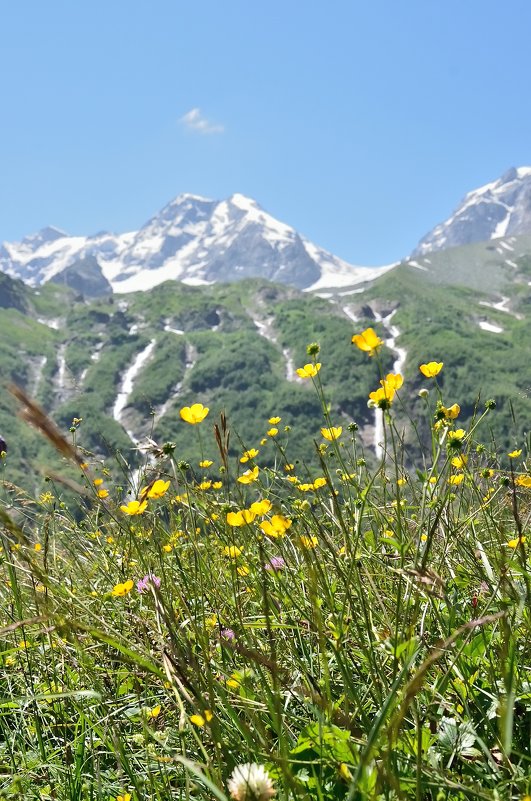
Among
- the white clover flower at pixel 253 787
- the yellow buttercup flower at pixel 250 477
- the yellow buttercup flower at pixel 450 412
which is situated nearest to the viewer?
the white clover flower at pixel 253 787

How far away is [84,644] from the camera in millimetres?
2918

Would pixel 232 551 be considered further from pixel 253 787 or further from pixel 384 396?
pixel 253 787

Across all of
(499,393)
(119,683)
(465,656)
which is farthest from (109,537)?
(499,393)

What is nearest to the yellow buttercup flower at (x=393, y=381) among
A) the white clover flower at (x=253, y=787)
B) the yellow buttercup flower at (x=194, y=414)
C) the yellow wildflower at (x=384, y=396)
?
the yellow wildflower at (x=384, y=396)

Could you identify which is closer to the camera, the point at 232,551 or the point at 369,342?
the point at 369,342

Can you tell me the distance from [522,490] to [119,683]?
2576 mm

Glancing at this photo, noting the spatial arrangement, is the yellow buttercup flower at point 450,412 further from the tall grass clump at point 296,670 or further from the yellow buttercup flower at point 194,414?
the yellow buttercup flower at point 194,414

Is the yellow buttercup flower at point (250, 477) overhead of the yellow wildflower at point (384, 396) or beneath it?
beneath

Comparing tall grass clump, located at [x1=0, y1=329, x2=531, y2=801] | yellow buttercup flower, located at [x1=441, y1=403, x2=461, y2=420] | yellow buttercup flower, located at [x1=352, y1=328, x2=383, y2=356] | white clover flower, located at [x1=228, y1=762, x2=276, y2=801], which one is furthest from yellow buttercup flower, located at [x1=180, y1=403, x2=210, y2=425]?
white clover flower, located at [x1=228, y1=762, x2=276, y2=801]

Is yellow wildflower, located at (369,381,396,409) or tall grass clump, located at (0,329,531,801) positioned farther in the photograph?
yellow wildflower, located at (369,381,396,409)

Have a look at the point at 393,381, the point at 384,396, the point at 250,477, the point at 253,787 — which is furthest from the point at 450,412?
the point at 253,787

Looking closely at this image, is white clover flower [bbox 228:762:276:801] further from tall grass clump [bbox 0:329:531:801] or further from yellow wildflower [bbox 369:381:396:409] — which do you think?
yellow wildflower [bbox 369:381:396:409]

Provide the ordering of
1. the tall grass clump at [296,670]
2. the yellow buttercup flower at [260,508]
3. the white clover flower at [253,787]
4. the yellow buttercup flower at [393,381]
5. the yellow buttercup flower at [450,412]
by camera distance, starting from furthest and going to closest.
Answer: the yellow buttercup flower at [260,508] → the yellow buttercup flower at [450,412] → the yellow buttercup flower at [393,381] → the tall grass clump at [296,670] → the white clover flower at [253,787]

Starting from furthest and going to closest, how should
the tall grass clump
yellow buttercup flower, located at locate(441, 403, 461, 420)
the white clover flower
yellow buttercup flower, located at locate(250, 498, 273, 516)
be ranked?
1. yellow buttercup flower, located at locate(250, 498, 273, 516)
2. yellow buttercup flower, located at locate(441, 403, 461, 420)
3. the tall grass clump
4. the white clover flower
